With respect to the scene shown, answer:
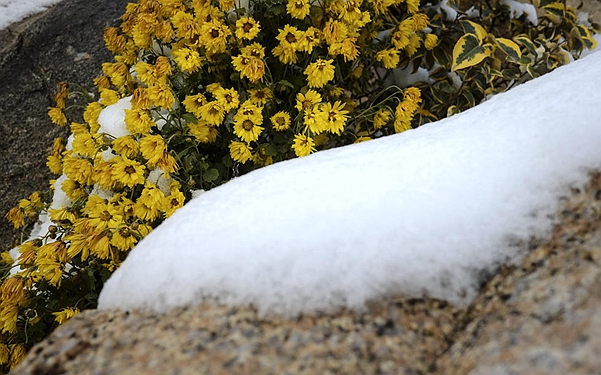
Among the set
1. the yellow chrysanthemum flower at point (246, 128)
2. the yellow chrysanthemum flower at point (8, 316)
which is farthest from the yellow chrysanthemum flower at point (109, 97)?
the yellow chrysanthemum flower at point (8, 316)

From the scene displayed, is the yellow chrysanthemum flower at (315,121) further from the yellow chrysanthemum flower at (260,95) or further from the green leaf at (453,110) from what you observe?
the green leaf at (453,110)

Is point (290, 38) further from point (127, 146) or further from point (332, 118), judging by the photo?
point (127, 146)

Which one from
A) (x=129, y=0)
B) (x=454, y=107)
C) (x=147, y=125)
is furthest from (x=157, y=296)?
(x=129, y=0)

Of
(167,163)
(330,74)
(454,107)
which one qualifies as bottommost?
(454,107)

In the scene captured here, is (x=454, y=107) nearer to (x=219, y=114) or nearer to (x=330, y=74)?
(x=330, y=74)

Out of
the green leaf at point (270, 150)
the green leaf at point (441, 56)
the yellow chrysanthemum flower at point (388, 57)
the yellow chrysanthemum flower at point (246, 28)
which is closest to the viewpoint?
the yellow chrysanthemum flower at point (246, 28)

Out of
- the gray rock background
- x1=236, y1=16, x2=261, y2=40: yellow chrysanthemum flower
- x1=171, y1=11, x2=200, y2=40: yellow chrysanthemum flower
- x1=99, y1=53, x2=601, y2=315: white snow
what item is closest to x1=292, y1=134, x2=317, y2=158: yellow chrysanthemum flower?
x1=236, y1=16, x2=261, y2=40: yellow chrysanthemum flower

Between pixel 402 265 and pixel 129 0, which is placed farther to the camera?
pixel 129 0
